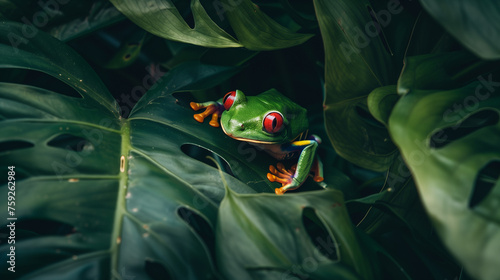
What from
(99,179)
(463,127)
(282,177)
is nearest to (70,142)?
(99,179)

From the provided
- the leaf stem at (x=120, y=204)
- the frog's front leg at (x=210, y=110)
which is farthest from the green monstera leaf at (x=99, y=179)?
the frog's front leg at (x=210, y=110)

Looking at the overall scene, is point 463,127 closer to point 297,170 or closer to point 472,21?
point 472,21

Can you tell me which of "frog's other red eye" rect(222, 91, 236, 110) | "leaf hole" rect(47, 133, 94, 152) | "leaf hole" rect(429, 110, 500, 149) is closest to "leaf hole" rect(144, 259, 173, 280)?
"leaf hole" rect(47, 133, 94, 152)

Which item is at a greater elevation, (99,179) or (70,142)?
(70,142)

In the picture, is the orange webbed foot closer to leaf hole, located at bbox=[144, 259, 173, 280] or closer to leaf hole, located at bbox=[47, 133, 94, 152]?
leaf hole, located at bbox=[144, 259, 173, 280]

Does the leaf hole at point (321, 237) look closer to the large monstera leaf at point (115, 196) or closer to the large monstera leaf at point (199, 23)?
the large monstera leaf at point (115, 196)

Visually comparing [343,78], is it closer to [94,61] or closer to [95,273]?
[95,273]
